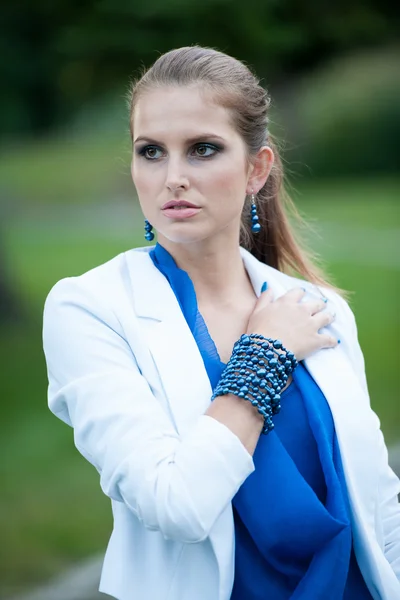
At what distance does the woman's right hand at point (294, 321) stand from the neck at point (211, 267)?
8cm

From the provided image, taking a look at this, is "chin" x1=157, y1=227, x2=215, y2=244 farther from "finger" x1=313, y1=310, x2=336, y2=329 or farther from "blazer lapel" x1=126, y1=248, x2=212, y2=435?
"finger" x1=313, y1=310, x2=336, y2=329

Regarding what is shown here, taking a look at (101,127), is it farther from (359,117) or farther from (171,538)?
(171,538)

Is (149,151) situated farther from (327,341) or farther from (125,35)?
(125,35)

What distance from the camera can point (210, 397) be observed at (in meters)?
1.58

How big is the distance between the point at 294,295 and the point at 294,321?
0.42 ft

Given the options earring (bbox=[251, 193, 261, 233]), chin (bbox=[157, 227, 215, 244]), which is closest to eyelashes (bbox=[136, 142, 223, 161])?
chin (bbox=[157, 227, 215, 244])

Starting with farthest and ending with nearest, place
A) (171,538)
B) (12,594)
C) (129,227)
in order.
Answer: (129,227), (12,594), (171,538)

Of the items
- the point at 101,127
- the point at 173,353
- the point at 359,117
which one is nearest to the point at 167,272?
the point at 173,353

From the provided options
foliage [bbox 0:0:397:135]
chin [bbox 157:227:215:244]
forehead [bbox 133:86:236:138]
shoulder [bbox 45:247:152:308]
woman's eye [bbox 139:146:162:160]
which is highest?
foliage [bbox 0:0:397:135]

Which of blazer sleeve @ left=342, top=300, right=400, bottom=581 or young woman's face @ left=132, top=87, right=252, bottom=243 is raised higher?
young woman's face @ left=132, top=87, right=252, bottom=243

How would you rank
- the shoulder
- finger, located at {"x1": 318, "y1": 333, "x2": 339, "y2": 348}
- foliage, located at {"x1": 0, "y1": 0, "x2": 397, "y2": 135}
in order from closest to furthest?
1. the shoulder
2. finger, located at {"x1": 318, "y1": 333, "x2": 339, "y2": 348}
3. foliage, located at {"x1": 0, "y1": 0, "x2": 397, "y2": 135}

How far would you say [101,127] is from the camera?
7.29m

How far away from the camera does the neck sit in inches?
71.5

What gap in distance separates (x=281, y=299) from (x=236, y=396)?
14.4 inches
